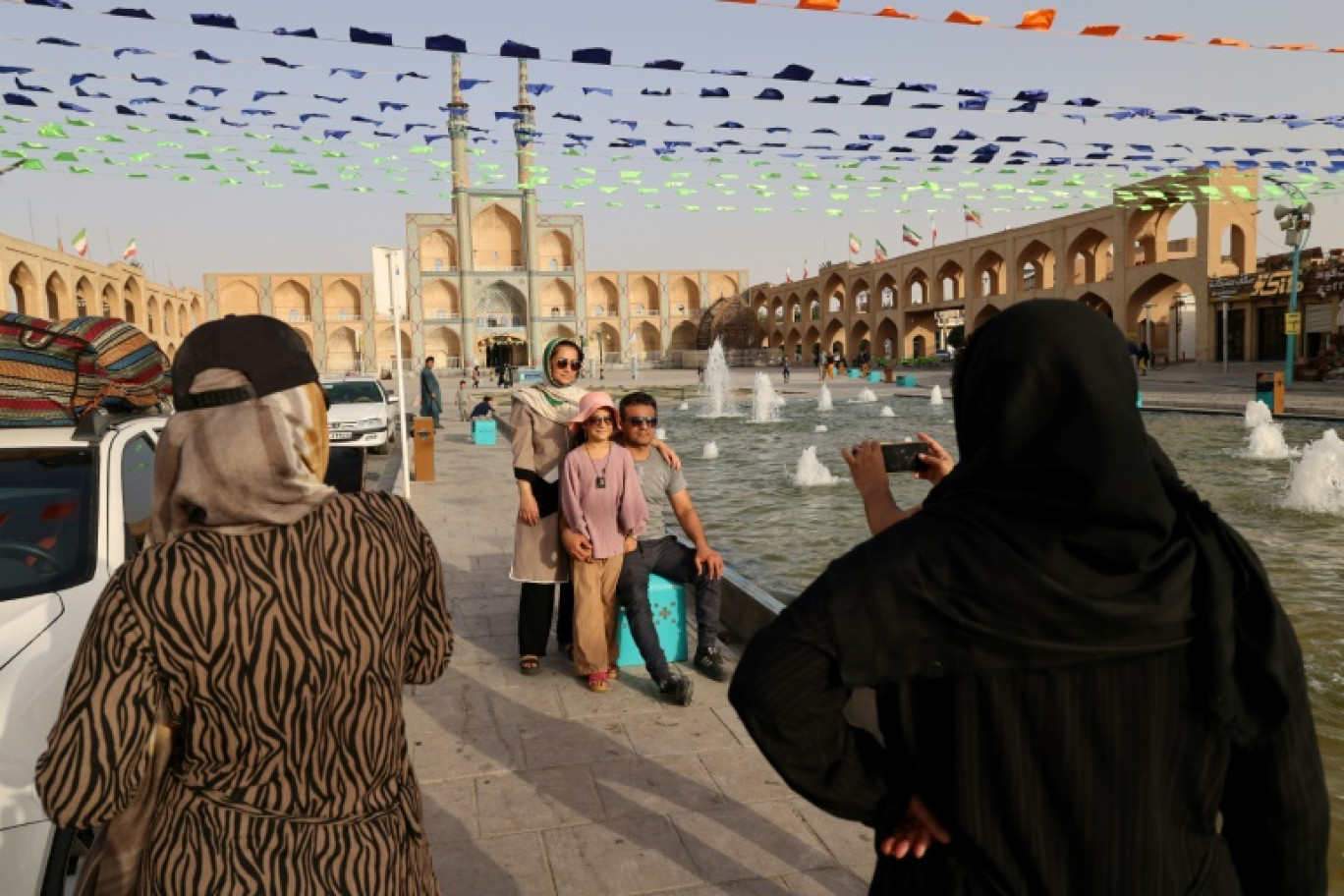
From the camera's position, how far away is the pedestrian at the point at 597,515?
412cm

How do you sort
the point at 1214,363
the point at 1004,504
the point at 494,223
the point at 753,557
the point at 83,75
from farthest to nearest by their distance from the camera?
the point at 494,223, the point at 1214,363, the point at 83,75, the point at 753,557, the point at 1004,504

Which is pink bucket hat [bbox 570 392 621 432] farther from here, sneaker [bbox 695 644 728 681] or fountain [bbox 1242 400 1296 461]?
fountain [bbox 1242 400 1296 461]

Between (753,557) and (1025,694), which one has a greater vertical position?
(1025,694)

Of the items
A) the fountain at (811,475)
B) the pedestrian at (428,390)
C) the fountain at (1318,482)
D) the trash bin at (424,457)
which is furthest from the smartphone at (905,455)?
the pedestrian at (428,390)

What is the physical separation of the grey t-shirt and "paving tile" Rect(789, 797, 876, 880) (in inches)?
59.7

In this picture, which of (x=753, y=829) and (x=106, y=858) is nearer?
(x=106, y=858)

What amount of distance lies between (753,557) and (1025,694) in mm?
6319

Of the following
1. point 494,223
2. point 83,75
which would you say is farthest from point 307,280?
point 83,75

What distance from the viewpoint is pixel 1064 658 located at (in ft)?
3.82

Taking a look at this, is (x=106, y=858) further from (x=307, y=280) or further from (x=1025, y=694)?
(x=307, y=280)

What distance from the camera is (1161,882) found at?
1222mm

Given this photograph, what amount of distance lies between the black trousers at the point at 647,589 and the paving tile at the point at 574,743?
377 millimetres

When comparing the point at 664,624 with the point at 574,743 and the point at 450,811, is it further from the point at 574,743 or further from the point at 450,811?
the point at 450,811

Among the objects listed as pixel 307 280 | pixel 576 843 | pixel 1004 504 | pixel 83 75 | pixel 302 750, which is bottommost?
pixel 576 843
